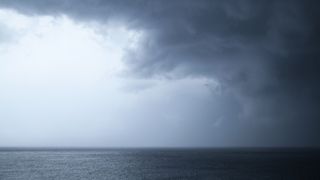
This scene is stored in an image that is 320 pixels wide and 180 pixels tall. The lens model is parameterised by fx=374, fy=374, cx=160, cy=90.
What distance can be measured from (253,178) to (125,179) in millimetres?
32245

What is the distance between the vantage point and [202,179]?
306 ft

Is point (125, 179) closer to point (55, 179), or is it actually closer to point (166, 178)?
point (166, 178)

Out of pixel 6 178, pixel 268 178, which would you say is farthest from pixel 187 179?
pixel 6 178

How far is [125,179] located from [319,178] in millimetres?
48326

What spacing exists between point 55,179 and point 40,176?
809 centimetres

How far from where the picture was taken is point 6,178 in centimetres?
9362

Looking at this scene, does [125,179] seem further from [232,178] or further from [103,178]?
[232,178]

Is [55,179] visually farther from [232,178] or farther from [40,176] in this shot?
[232,178]

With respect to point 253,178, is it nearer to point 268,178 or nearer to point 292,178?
point 268,178

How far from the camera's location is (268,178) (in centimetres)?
9506

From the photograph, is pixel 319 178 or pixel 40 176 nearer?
pixel 319 178

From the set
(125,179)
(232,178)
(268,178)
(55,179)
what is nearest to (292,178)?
(268,178)

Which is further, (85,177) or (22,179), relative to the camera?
(85,177)

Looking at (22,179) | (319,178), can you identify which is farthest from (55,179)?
(319,178)
